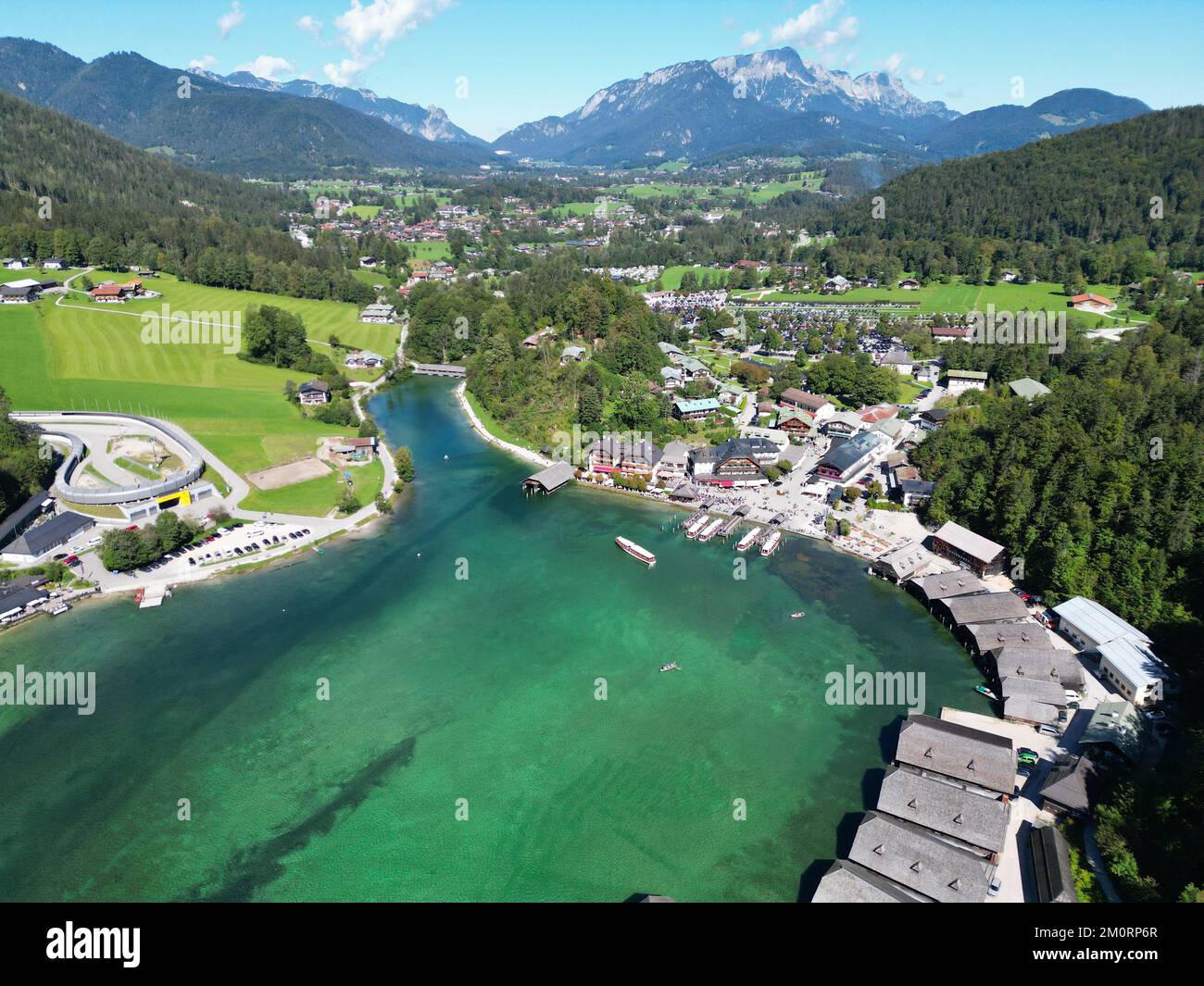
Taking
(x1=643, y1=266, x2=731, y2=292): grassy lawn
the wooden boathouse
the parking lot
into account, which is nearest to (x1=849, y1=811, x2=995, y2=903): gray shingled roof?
the wooden boathouse

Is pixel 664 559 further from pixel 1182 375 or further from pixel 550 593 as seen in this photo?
pixel 1182 375

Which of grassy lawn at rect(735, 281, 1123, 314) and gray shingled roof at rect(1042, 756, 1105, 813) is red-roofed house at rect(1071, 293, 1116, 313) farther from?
gray shingled roof at rect(1042, 756, 1105, 813)

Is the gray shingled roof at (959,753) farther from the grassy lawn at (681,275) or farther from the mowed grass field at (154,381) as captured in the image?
the grassy lawn at (681,275)

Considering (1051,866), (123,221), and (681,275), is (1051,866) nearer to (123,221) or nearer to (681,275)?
(681,275)

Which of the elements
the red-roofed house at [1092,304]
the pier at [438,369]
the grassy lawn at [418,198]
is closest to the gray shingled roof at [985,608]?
the pier at [438,369]

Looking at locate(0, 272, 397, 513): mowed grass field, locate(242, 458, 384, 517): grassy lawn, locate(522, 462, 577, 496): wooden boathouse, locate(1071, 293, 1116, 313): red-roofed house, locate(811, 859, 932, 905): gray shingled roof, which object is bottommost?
locate(811, 859, 932, 905): gray shingled roof
